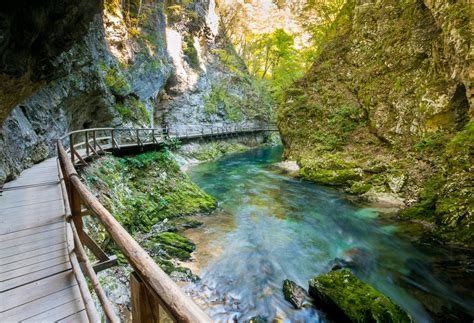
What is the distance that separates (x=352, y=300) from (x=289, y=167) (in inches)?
567

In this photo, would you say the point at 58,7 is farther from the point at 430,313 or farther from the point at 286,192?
the point at 286,192

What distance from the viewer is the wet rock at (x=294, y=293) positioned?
5.49 metres

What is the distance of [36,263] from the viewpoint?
10.9 ft

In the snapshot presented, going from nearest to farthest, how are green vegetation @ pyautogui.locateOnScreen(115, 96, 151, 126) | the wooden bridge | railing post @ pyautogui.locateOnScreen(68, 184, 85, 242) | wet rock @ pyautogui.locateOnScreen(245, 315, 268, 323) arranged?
1. the wooden bridge
2. railing post @ pyautogui.locateOnScreen(68, 184, 85, 242)
3. wet rock @ pyautogui.locateOnScreen(245, 315, 268, 323)
4. green vegetation @ pyautogui.locateOnScreen(115, 96, 151, 126)

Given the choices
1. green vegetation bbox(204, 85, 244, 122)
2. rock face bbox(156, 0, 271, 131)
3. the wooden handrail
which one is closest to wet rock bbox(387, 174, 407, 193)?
the wooden handrail

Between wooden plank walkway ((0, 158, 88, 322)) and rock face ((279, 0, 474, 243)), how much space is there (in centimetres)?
932

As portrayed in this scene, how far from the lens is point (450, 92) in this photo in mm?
11844

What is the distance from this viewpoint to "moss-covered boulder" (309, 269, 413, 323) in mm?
4594

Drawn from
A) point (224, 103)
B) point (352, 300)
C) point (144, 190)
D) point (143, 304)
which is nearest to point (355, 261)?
point (352, 300)

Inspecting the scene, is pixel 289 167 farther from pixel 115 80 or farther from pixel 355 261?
pixel 115 80

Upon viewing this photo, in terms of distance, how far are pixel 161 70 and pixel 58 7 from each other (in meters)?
19.6

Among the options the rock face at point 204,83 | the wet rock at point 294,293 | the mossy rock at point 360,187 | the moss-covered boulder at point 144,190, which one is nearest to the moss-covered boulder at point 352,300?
the wet rock at point 294,293

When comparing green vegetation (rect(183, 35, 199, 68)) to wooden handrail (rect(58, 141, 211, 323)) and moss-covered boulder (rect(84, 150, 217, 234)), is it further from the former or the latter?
wooden handrail (rect(58, 141, 211, 323))

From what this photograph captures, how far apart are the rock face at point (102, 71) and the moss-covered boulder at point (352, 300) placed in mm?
7467
